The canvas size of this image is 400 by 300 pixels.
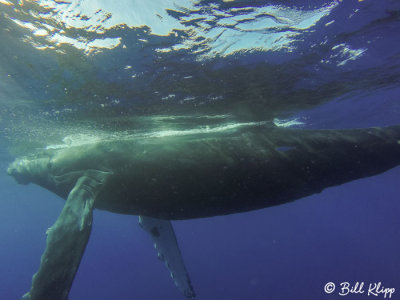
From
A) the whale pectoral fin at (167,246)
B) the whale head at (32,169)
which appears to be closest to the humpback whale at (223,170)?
the whale head at (32,169)

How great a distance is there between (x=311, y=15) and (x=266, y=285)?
4361 centimetres

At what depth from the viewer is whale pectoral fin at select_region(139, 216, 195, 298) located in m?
7.07

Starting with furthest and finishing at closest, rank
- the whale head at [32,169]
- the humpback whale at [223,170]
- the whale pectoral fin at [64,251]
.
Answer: the whale head at [32,169] → the humpback whale at [223,170] → the whale pectoral fin at [64,251]

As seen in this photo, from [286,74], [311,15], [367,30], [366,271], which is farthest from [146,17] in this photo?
[366,271]

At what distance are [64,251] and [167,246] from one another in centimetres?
390

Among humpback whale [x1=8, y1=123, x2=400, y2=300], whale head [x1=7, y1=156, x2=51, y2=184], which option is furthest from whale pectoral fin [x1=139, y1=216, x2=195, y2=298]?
whale head [x1=7, y1=156, x2=51, y2=184]

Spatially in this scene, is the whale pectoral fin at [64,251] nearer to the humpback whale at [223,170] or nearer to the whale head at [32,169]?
the humpback whale at [223,170]

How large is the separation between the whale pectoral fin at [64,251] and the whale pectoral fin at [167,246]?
2951 millimetres

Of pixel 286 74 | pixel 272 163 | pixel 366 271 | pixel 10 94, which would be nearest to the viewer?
pixel 272 163

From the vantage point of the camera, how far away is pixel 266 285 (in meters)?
41.2

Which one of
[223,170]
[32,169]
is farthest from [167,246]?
[32,169]

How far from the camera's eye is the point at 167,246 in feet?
23.8

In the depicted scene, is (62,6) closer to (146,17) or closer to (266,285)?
(146,17)

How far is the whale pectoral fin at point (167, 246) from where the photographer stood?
7.07 meters
